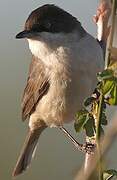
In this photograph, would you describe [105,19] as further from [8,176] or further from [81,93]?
[8,176]

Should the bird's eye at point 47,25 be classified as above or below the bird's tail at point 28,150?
above

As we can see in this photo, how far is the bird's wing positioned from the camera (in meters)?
2.54

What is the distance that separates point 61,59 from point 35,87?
1.42 feet

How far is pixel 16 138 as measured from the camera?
147 inches

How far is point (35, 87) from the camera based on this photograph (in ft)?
8.87

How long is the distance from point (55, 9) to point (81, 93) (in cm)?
44

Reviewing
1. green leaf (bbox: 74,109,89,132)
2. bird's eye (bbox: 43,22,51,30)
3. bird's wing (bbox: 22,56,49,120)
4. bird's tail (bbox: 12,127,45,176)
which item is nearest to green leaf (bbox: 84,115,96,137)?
green leaf (bbox: 74,109,89,132)

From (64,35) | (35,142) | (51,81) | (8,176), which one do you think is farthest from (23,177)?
(64,35)

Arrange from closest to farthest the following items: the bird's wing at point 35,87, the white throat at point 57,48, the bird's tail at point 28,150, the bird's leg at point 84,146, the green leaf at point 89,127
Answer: the green leaf at point 89,127
the bird's leg at point 84,146
the white throat at point 57,48
the bird's wing at point 35,87
the bird's tail at point 28,150

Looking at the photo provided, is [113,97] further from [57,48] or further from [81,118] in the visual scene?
[57,48]

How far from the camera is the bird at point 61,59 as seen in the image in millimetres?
2235

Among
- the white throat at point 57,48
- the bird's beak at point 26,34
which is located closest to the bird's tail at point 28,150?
the white throat at point 57,48

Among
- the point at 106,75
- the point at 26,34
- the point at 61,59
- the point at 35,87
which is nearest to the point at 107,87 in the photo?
the point at 106,75

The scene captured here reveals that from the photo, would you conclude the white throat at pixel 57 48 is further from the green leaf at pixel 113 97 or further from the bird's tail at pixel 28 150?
the green leaf at pixel 113 97
